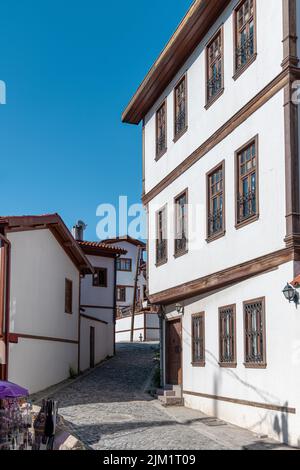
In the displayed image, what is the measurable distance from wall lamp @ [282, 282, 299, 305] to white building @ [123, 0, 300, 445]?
0.23m

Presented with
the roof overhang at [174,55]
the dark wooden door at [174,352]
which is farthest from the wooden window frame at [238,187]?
the dark wooden door at [174,352]

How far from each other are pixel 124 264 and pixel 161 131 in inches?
1385

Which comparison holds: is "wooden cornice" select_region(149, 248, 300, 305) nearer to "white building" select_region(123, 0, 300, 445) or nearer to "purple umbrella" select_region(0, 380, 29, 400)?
"white building" select_region(123, 0, 300, 445)

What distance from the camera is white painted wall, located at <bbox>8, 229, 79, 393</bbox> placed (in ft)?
59.9

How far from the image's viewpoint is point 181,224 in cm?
1786

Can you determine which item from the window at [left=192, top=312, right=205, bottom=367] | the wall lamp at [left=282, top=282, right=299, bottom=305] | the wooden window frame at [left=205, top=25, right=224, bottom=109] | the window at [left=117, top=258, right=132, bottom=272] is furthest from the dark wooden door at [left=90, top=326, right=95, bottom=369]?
the window at [left=117, top=258, right=132, bottom=272]

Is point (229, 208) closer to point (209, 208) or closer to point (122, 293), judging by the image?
point (209, 208)

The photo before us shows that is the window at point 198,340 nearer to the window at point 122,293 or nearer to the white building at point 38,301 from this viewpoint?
the white building at point 38,301

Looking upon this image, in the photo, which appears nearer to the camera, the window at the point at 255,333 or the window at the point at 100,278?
the window at the point at 255,333

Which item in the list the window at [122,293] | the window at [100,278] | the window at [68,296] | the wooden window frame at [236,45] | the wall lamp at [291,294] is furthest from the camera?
the window at [122,293]

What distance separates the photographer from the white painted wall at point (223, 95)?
42.6ft

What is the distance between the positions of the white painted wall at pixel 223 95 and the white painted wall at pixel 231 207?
569 millimetres
